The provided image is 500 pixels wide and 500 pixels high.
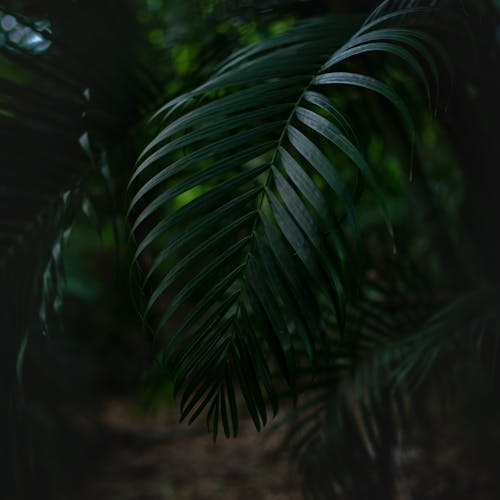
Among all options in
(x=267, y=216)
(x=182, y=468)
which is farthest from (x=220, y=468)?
(x=267, y=216)

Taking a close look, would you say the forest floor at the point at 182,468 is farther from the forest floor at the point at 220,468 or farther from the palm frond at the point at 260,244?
the palm frond at the point at 260,244

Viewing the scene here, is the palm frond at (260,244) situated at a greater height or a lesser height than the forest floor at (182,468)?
greater

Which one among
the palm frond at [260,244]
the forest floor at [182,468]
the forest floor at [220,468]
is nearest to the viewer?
the palm frond at [260,244]

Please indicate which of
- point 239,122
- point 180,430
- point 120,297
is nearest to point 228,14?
point 239,122

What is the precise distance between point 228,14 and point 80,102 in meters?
0.42

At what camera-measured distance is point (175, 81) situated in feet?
3.96

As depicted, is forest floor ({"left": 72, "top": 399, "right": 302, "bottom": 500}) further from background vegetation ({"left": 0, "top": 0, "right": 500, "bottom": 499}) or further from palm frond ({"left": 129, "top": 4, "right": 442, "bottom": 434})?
palm frond ({"left": 129, "top": 4, "right": 442, "bottom": 434})

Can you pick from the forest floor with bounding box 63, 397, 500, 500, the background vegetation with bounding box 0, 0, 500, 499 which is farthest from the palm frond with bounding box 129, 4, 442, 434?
the forest floor with bounding box 63, 397, 500, 500

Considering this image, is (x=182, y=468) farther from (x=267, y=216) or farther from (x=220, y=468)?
(x=267, y=216)

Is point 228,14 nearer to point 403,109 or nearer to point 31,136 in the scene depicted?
point 31,136

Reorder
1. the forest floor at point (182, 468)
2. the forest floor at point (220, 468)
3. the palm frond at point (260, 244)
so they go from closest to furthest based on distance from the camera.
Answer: the palm frond at point (260, 244) < the forest floor at point (220, 468) < the forest floor at point (182, 468)

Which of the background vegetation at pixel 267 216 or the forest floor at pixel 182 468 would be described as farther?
the forest floor at pixel 182 468

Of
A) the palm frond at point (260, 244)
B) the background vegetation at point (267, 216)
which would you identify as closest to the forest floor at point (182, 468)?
the background vegetation at point (267, 216)

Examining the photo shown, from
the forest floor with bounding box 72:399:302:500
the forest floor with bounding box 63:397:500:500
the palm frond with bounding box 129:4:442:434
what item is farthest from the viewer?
the forest floor with bounding box 72:399:302:500
